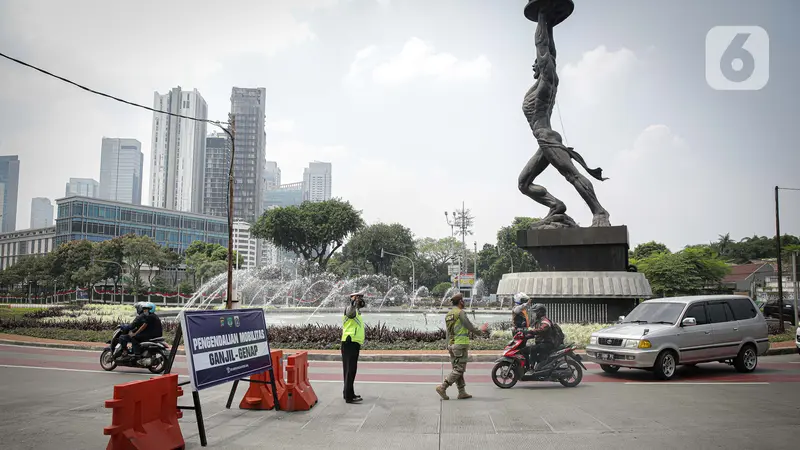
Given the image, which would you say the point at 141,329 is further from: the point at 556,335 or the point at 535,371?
the point at 556,335

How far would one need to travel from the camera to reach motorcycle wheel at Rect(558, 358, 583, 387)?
11.0 m

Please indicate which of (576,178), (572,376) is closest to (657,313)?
(572,376)

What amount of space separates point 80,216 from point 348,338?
11426cm

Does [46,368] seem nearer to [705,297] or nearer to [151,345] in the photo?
[151,345]

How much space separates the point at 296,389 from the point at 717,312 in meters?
9.62

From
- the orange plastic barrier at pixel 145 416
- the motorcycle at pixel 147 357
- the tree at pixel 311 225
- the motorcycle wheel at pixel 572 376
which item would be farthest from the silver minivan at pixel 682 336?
the tree at pixel 311 225

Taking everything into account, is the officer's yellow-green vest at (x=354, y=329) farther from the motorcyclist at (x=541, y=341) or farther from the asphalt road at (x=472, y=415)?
the motorcyclist at (x=541, y=341)

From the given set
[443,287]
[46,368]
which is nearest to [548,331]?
[46,368]

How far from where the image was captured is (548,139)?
2342 cm

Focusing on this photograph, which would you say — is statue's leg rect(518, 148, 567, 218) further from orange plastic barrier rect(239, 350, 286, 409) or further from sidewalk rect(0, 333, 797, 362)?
orange plastic barrier rect(239, 350, 286, 409)

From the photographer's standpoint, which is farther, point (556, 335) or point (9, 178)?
point (9, 178)

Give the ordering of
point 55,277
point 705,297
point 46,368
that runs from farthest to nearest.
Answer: point 55,277 < point 46,368 < point 705,297

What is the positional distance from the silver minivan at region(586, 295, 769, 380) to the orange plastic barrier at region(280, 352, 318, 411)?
21.5 feet

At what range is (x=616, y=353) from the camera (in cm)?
1186
